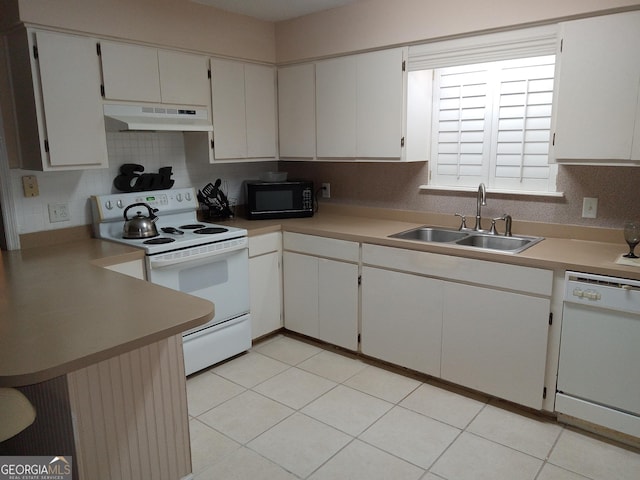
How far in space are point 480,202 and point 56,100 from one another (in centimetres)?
249

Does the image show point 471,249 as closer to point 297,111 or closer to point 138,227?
point 297,111

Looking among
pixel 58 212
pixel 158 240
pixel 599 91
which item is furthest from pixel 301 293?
pixel 599 91

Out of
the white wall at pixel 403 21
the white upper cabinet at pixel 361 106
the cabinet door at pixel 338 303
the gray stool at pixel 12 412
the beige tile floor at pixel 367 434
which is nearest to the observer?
the gray stool at pixel 12 412

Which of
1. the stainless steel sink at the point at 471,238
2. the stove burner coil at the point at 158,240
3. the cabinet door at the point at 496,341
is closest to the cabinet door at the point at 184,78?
the stove burner coil at the point at 158,240

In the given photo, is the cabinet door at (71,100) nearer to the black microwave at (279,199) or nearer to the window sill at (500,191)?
the black microwave at (279,199)

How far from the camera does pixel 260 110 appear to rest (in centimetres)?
358

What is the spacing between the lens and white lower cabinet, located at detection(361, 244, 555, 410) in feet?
8.02

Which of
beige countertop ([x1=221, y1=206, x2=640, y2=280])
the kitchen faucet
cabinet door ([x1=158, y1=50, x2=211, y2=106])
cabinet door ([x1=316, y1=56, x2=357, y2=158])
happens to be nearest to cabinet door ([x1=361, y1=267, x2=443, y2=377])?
beige countertop ([x1=221, y1=206, x2=640, y2=280])

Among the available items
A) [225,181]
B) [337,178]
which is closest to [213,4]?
[225,181]

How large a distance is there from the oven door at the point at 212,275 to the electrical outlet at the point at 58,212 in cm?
68

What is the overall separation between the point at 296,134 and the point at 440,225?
128 cm

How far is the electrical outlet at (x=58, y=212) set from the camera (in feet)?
9.26

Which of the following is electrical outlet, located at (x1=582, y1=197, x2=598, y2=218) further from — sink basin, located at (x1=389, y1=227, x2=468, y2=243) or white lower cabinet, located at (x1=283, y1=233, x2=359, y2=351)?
white lower cabinet, located at (x1=283, y1=233, x2=359, y2=351)

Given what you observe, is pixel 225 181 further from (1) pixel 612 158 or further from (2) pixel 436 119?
(1) pixel 612 158
